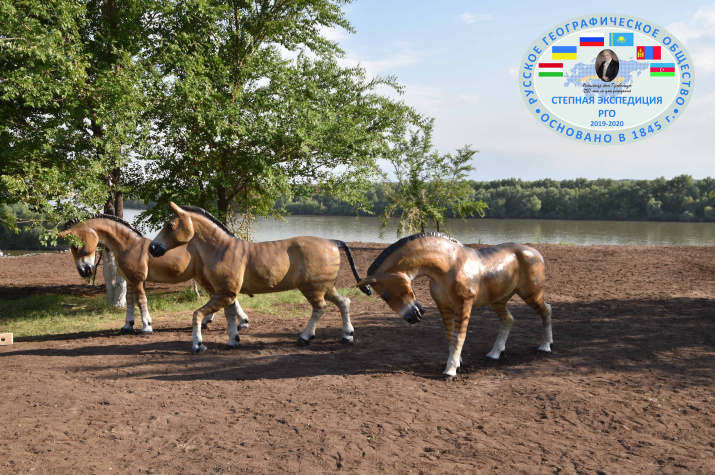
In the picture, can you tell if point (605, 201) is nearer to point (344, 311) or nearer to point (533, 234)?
point (533, 234)

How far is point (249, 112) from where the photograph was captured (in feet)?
39.7

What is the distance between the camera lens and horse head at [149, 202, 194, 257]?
765cm

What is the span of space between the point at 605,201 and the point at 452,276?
58503 millimetres

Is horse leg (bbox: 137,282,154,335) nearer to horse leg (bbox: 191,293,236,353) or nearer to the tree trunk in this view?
horse leg (bbox: 191,293,236,353)

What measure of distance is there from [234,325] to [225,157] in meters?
5.50

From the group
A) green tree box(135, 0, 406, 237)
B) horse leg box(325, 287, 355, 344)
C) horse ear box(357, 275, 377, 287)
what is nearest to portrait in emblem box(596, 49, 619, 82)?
green tree box(135, 0, 406, 237)

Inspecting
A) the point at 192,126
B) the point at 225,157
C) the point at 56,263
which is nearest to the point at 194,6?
the point at 192,126

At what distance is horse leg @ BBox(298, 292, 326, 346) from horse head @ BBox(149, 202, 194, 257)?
212 cm

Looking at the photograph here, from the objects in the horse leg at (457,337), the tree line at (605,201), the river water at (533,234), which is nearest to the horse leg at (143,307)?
the horse leg at (457,337)

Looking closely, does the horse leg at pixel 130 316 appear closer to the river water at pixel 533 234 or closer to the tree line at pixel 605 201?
the river water at pixel 533 234

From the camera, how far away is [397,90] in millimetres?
15156

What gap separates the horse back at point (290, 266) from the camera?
8047 millimetres

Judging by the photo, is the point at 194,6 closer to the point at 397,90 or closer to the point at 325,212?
the point at 397,90

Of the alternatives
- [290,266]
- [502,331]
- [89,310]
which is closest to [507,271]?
[502,331]
